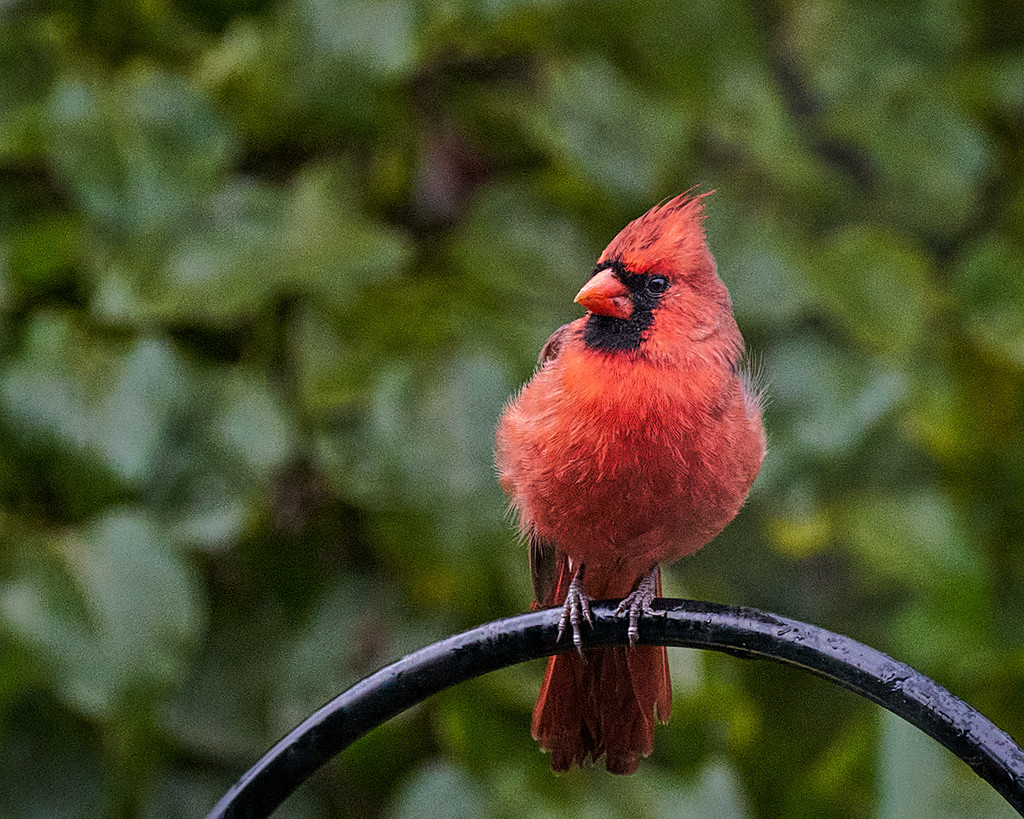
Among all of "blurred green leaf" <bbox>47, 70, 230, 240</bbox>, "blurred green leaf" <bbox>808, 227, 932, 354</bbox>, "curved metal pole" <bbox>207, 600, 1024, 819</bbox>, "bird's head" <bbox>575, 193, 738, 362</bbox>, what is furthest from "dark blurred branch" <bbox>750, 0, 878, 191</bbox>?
"curved metal pole" <bbox>207, 600, 1024, 819</bbox>

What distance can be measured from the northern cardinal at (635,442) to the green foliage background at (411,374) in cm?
32

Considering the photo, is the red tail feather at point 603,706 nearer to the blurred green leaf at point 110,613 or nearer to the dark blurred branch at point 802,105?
the blurred green leaf at point 110,613

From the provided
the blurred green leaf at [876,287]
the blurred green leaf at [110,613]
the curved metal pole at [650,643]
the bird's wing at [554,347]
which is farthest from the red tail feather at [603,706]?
the blurred green leaf at [876,287]

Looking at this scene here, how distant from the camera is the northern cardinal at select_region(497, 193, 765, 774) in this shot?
44.9 inches

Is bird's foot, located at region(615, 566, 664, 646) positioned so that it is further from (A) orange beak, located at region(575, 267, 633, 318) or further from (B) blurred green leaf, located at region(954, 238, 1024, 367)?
(B) blurred green leaf, located at region(954, 238, 1024, 367)

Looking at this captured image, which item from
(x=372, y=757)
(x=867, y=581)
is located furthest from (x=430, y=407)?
(x=867, y=581)

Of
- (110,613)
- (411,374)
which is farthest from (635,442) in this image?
(110,613)

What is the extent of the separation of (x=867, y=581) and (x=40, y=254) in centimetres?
124

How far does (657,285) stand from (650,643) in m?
0.31

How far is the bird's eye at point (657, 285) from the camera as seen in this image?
1.15 metres

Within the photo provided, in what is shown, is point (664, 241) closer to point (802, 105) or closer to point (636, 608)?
point (636, 608)

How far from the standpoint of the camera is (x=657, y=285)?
1156 millimetres

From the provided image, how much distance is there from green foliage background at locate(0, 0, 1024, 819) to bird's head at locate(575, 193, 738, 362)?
40 centimetres

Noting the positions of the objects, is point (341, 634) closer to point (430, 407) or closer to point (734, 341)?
point (430, 407)
